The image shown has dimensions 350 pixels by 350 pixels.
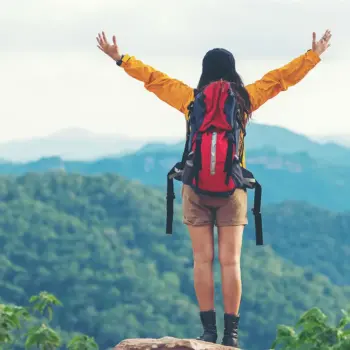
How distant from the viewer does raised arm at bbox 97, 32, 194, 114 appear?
7.71 meters

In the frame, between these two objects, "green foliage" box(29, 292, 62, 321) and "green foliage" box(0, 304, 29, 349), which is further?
"green foliage" box(29, 292, 62, 321)

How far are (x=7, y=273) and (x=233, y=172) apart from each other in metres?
92.8

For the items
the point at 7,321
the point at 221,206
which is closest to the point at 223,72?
the point at 221,206

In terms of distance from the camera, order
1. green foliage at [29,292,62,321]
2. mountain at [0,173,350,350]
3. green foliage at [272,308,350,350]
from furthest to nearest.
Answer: mountain at [0,173,350,350], green foliage at [29,292,62,321], green foliage at [272,308,350,350]

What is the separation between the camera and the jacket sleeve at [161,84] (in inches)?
304

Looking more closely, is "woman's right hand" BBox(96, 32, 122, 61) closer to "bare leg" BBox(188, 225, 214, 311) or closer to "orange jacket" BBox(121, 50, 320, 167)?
"orange jacket" BBox(121, 50, 320, 167)

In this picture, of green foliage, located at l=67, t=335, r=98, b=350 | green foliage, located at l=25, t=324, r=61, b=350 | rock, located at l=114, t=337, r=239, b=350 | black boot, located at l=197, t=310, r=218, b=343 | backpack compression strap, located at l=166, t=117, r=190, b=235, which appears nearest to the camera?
rock, located at l=114, t=337, r=239, b=350

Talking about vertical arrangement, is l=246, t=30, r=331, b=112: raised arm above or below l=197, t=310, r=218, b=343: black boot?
above

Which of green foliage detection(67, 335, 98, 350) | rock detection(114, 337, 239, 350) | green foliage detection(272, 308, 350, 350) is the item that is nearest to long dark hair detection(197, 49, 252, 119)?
rock detection(114, 337, 239, 350)

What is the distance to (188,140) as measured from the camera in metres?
7.58

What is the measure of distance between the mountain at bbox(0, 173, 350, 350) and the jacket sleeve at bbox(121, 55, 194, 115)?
71.6 meters

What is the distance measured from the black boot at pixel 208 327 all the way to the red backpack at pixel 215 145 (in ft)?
2.91

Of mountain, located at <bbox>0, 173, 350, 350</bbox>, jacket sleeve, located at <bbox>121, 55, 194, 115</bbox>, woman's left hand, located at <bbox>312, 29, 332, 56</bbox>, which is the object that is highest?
woman's left hand, located at <bbox>312, 29, 332, 56</bbox>

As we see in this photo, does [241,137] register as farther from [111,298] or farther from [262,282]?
[262,282]
